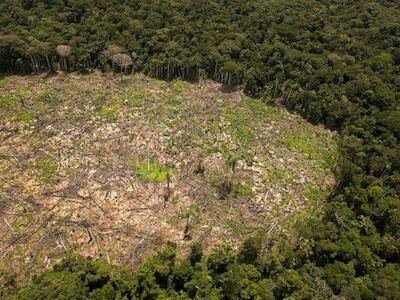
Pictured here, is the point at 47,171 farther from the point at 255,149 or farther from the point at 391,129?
the point at 391,129

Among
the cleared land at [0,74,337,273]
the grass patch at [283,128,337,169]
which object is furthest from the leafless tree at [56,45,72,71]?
the grass patch at [283,128,337,169]

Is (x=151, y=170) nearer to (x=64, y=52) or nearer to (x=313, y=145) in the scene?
(x=313, y=145)

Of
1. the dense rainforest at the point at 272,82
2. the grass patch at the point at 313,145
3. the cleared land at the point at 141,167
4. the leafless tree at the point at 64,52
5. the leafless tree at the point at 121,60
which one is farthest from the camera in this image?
the leafless tree at the point at 121,60

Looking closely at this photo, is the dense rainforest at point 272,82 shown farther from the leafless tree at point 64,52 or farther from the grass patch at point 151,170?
the grass patch at point 151,170

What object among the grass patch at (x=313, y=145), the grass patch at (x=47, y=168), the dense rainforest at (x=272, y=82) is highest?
the dense rainforest at (x=272, y=82)

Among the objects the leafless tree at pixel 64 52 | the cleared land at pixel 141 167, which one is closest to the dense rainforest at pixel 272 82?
the leafless tree at pixel 64 52

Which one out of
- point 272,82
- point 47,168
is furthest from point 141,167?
point 272,82
